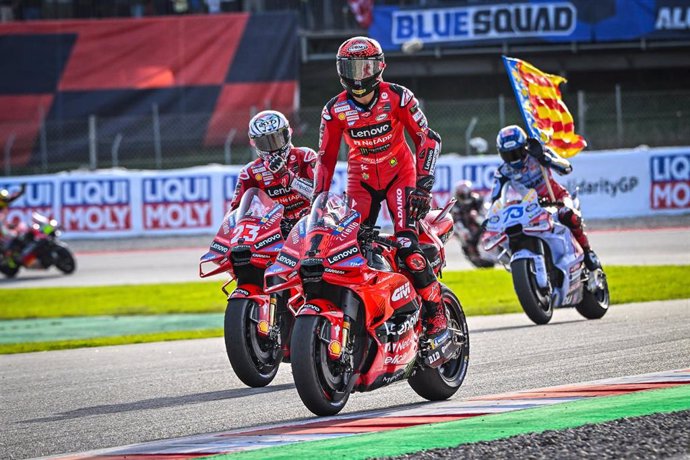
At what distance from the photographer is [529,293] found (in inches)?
452

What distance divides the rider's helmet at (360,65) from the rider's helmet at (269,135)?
1.86 metres

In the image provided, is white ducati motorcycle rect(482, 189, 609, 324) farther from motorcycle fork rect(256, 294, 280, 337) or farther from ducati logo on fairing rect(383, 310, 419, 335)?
ducati logo on fairing rect(383, 310, 419, 335)

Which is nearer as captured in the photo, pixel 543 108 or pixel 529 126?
pixel 529 126

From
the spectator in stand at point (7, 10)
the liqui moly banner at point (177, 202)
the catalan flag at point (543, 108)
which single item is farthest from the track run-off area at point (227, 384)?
the spectator in stand at point (7, 10)

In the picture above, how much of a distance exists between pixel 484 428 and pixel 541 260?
6.03 meters

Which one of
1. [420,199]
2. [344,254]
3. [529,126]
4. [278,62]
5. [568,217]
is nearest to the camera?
[344,254]

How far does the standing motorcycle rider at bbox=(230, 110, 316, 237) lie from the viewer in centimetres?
948

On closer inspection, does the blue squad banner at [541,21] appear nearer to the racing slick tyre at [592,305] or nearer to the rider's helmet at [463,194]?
the rider's helmet at [463,194]

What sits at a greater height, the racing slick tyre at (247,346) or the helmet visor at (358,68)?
the helmet visor at (358,68)

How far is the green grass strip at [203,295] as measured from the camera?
14648 mm

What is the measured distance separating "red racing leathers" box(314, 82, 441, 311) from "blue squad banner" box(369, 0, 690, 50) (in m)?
22.0

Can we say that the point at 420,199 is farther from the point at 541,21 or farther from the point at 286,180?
the point at 541,21

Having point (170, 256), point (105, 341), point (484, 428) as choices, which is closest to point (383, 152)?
point (484, 428)

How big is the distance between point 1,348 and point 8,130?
16.3 metres
